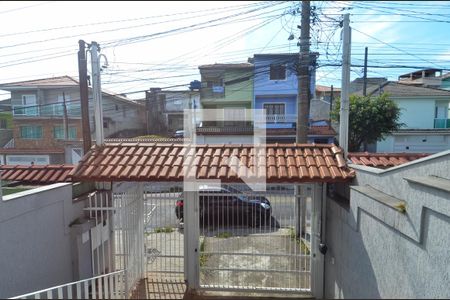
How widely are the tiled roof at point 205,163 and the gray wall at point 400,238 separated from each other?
68 cm

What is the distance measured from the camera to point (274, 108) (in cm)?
2186

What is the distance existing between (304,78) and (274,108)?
13827mm

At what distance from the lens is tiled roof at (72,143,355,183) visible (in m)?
4.21

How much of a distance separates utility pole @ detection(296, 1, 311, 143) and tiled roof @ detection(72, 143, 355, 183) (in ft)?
10.6

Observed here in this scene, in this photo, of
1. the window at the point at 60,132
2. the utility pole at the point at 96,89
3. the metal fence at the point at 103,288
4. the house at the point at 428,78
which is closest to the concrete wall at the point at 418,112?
the house at the point at 428,78

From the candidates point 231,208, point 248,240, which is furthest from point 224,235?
point 248,240

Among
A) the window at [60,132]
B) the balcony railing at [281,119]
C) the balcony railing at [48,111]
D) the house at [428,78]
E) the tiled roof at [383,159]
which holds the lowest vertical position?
the tiled roof at [383,159]

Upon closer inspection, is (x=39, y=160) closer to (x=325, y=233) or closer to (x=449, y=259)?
(x=325, y=233)

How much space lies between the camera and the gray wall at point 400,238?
7.07 feet

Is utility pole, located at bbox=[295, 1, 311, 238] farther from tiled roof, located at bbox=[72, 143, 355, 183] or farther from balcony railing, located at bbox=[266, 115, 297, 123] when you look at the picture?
balcony railing, located at bbox=[266, 115, 297, 123]

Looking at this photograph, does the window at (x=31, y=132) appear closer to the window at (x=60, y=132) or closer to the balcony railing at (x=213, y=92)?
the window at (x=60, y=132)

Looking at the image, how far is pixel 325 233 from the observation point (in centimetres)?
482

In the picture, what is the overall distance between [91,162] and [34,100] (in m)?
19.9

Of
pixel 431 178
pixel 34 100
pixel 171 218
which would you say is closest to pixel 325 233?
pixel 431 178
